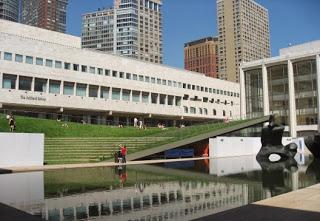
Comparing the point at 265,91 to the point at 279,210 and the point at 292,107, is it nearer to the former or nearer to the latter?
the point at 292,107

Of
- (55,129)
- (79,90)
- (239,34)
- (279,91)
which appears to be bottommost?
(55,129)

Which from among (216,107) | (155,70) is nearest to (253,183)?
(155,70)

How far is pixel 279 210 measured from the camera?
10.5m

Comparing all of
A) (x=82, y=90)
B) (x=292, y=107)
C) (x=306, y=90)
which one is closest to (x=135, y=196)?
(x=82, y=90)

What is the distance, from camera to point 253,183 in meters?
17.5

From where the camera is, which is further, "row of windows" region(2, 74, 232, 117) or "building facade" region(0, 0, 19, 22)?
"building facade" region(0, 0, 19, 22)

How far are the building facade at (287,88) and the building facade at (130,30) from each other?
71323 mm

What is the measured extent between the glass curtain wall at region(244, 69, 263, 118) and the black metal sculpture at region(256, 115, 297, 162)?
54.9m

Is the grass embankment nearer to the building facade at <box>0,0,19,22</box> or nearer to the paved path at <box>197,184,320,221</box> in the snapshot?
the paved path at <box>197,184,320,221</box>

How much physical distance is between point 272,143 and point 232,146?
12280mm

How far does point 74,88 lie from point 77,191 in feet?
172

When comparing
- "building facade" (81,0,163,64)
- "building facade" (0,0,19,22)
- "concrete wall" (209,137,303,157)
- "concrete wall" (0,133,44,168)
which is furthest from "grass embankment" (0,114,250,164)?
"building facade" (0,0,19,22)

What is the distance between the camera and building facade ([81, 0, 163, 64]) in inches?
6029

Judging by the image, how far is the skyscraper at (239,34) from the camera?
172875 millimetres
